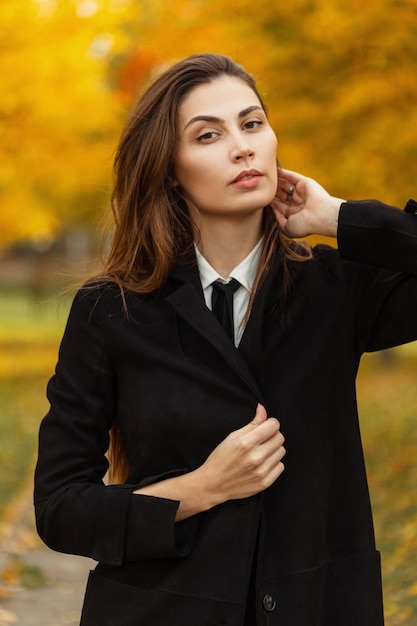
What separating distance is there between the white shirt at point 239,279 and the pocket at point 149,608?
69 centimetres

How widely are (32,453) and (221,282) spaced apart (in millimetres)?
7994

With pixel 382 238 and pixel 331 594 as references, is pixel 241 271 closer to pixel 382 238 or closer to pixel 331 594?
pixel 382 238

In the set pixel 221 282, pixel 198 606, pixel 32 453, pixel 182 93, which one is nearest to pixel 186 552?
pixel 198 606

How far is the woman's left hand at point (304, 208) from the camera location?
2.97m

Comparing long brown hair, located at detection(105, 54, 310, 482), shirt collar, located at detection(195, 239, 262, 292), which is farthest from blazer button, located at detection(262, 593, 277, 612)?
shirt collar, located at detection(195, 239, 262, 292)

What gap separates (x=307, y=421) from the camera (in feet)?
8.83

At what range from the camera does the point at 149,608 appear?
2662 millimetres

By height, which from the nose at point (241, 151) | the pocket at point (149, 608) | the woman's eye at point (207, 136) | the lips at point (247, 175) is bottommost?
the pocket at point (149, 608)

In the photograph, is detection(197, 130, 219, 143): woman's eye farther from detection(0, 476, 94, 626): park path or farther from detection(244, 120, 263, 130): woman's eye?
detection(0, 476, 94, 626): park path

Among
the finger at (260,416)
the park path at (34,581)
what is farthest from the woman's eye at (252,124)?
the park path at (34,581)

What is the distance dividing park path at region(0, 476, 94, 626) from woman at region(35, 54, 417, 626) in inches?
122

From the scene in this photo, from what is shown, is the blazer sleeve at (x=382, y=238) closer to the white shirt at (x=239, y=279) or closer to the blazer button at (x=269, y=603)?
the white shirt at (x=239, y=279)

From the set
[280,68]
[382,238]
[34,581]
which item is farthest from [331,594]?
[280,68]

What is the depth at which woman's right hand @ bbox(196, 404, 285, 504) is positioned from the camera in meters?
2.60
